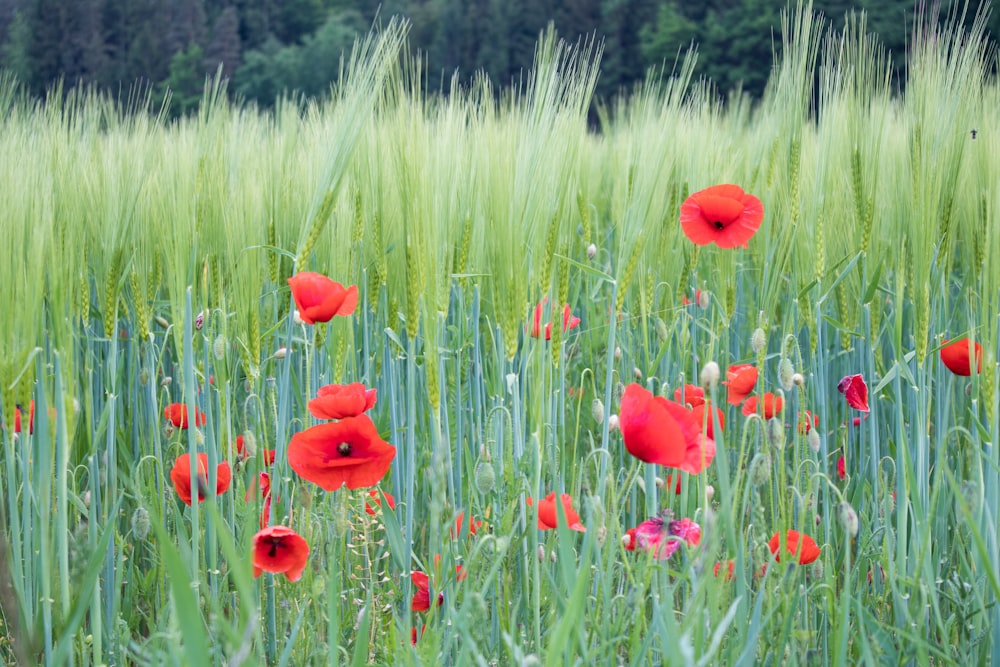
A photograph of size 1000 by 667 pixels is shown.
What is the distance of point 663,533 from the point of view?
827 mm

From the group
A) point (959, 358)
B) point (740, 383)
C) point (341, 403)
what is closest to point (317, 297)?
point (341, 403)

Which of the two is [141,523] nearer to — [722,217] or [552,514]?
[552,514]

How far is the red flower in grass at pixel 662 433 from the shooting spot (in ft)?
2.70

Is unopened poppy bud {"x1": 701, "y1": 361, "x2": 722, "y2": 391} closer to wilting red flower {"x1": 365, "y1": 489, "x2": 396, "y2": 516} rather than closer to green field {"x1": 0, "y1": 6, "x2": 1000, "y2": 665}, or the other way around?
green field {"x1": 0, "y1": 6, "x2": 1000, "y2": 665}

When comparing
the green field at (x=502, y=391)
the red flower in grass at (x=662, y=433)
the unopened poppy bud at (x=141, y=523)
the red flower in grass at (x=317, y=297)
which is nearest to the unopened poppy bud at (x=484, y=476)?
the green field at (x=502, y=391)

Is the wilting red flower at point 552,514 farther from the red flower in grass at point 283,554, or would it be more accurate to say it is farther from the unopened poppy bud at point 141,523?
the unopened poppy bud at point 141,523

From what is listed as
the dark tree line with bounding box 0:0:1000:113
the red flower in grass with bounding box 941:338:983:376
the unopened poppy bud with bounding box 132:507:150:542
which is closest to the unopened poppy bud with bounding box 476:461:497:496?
the unopened poppy bud with bounding box 132:507:150:542

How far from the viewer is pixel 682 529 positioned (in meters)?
0.94

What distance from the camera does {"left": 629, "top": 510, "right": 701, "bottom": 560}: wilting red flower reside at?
838 mm

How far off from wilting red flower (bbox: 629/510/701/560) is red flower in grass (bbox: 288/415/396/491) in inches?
11.2

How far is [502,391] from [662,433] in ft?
1.42

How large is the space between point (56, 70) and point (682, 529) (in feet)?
64.4

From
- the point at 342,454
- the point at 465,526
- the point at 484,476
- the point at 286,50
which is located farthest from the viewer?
the point at 286,50

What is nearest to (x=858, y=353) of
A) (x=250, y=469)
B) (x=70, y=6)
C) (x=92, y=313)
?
(x=250, y=469)
